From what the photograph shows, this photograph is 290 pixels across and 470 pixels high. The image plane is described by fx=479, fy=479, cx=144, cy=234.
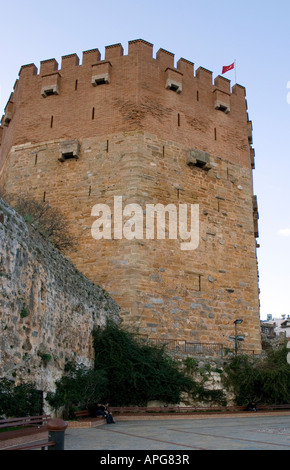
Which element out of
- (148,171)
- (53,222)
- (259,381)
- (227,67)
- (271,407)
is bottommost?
(271,407)

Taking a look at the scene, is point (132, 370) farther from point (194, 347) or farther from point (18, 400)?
point (18, 400)

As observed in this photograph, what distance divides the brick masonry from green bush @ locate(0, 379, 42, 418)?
6.38 meters

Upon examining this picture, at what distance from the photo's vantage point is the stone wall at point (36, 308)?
6562 millimetres

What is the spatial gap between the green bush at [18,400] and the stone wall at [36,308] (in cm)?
16

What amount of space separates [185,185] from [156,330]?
15.8 ft

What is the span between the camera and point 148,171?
48.2ft

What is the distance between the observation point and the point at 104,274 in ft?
45.4

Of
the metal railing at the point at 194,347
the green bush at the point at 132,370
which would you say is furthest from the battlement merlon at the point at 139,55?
the green bush at the point at 132,370

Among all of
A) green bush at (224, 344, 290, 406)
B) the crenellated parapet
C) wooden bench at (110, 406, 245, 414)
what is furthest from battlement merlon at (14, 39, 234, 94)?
→ wooden bench at (110, 406, 245, 414)

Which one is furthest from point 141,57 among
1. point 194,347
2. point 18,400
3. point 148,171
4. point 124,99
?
point 18,400

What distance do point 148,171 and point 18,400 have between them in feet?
31.3
